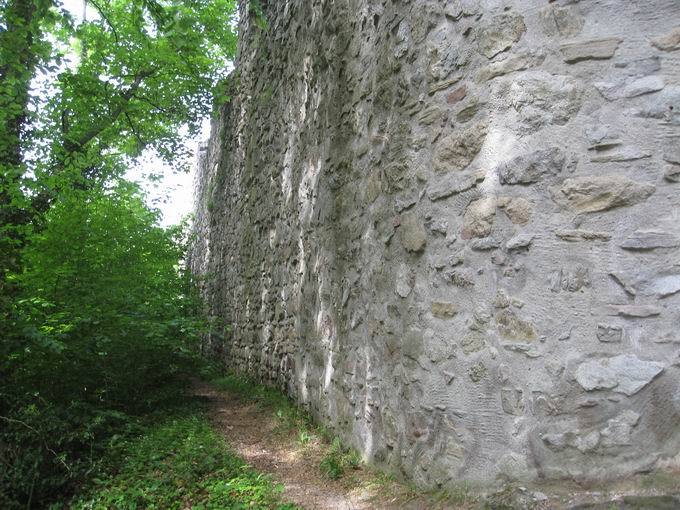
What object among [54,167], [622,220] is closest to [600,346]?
[622,220]

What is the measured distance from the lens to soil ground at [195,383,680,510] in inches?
97.6

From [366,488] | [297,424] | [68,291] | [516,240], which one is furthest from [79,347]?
[516,240]

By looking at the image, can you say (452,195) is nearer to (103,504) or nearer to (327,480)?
(327,480)

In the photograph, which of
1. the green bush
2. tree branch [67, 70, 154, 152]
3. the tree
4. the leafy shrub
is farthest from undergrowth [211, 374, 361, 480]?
tree branch [67, 70, 154, 152]

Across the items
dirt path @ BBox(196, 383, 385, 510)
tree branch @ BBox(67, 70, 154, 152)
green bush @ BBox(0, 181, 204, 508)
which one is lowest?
dirt path @ BBox(196, 383, 385, 510)

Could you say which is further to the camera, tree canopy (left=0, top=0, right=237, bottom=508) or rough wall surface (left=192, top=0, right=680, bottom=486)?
tree canopy (left=0, top=0, right=237, bottom=508)

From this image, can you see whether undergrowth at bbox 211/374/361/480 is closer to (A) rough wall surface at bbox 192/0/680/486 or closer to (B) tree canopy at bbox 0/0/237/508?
(A) rough wall surface at bbox 192/0/680/486

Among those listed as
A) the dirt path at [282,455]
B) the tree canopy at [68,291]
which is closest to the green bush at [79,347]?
the tree canopy at [68,291]

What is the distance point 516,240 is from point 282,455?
292 centimetres

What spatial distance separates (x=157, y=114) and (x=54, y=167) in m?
4.62

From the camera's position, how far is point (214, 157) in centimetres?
1242

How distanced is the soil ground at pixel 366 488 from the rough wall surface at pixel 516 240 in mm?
89

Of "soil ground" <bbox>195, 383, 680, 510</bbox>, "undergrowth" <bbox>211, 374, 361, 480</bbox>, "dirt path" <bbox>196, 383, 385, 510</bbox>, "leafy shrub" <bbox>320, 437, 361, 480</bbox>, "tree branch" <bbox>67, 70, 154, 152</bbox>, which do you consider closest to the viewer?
"soil ground" <bbox>195, 383, 680, 510</bbox>

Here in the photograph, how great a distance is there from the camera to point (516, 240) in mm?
2887
